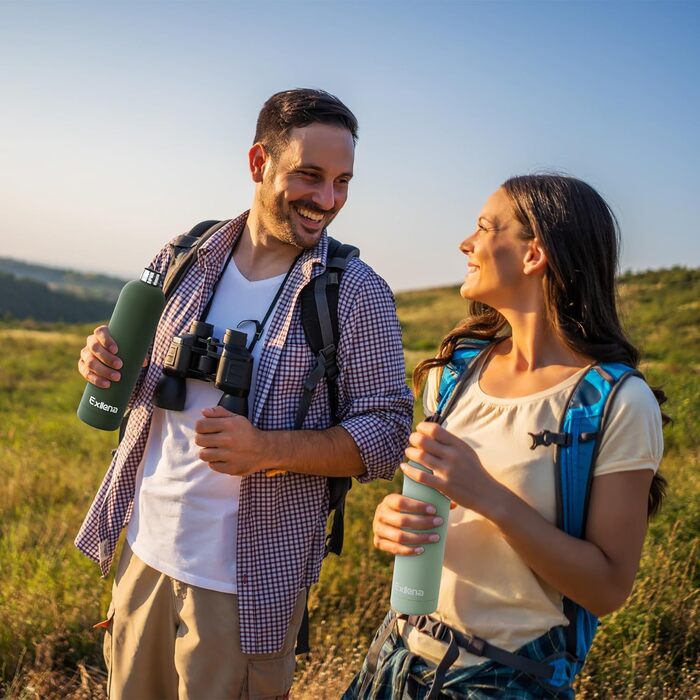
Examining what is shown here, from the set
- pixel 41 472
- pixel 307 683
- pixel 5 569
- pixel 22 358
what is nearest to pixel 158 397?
pixel 307 683

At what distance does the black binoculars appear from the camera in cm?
240

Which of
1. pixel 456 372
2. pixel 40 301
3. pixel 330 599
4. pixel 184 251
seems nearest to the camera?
pixel 456 372

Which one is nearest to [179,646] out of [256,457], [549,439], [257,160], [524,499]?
[256,457]

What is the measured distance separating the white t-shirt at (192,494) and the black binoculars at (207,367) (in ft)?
0.27

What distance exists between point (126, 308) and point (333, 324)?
684 millimetres

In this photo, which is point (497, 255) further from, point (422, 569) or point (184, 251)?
point (184, 251)

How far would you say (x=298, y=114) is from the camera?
269 centimetres

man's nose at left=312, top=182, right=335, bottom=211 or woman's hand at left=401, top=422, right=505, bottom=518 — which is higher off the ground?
man's nose at left=312, top=182, right=335, bottom=211

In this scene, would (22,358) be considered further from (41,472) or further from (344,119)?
(344,119)

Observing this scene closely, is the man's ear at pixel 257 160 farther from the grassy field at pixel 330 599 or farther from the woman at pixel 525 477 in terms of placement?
the grassy field at pixel 330 599

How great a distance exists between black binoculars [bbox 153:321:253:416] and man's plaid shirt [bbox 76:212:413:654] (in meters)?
0.11

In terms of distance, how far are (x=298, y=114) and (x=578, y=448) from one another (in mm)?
1590

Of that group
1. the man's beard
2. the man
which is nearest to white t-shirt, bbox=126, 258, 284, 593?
the man

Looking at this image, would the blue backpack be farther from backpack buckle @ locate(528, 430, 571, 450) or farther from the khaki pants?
the khaki pants
